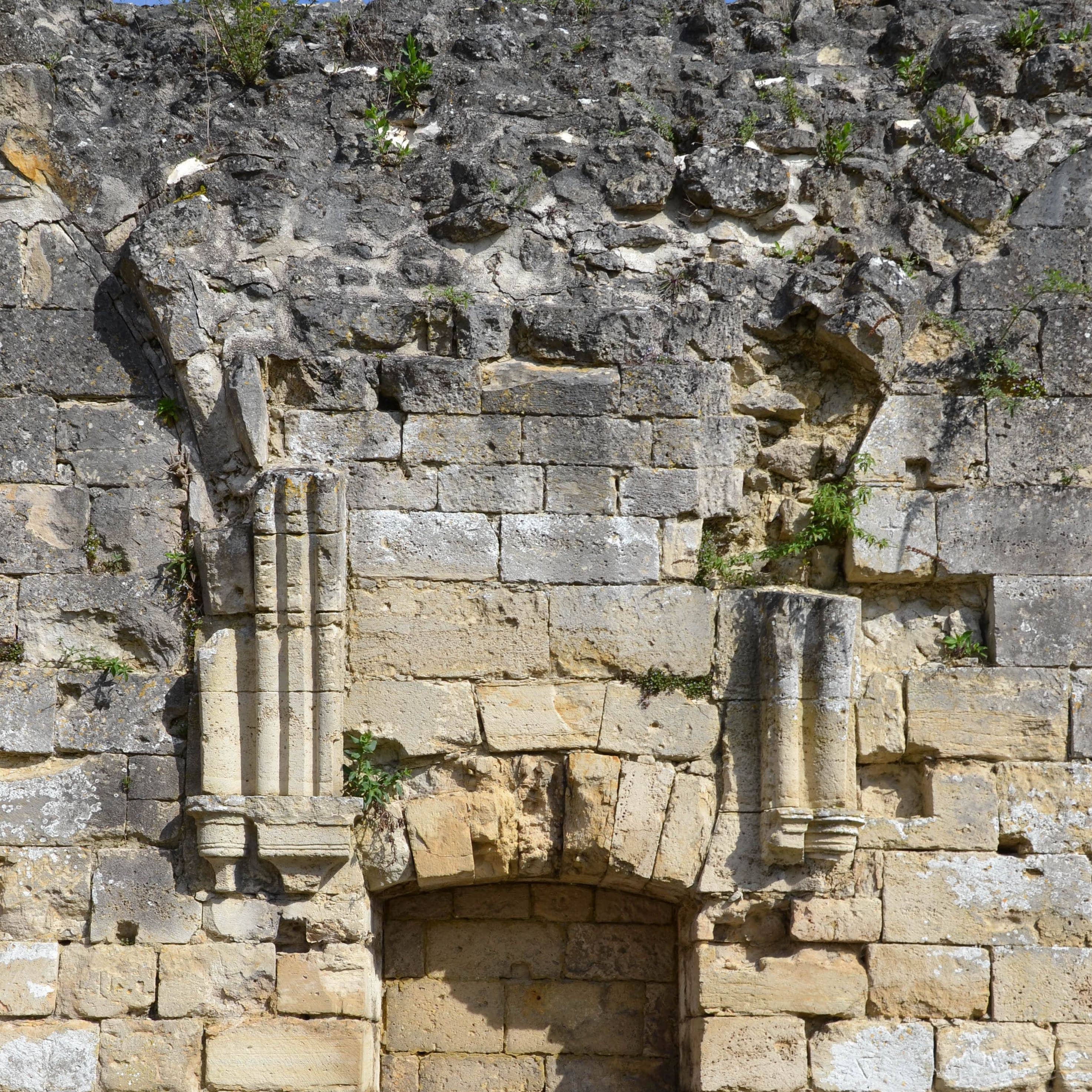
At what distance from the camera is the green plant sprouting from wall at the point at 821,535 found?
5.98 metres

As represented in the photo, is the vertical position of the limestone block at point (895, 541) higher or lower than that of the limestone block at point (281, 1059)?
higher

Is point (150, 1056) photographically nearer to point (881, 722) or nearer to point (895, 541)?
point (881, 722)

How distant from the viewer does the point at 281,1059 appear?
5.48 m

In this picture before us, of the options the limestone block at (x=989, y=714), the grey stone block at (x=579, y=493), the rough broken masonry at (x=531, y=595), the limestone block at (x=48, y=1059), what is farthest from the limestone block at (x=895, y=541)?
the limestone block at (x=48, y=1059)

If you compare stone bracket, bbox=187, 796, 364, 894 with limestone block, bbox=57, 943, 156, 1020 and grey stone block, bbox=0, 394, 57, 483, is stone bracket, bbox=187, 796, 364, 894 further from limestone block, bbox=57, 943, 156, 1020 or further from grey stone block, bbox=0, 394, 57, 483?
grey stone block, bbox=0, 394, 57, 483

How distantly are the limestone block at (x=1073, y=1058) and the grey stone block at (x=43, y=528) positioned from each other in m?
5.03

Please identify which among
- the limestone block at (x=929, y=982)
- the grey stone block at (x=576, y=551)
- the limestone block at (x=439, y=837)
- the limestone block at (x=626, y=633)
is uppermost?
the grey stone block at (x=576, y=551)

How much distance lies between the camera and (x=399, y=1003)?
19.6ft

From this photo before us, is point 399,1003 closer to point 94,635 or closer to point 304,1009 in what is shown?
point 304,1009

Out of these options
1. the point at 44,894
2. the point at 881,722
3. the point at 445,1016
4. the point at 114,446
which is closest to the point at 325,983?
the point at 445,1016

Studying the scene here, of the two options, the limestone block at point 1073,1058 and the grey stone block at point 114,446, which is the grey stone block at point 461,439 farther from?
the limestone block at point 1073,1058

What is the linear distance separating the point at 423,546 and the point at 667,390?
139 centimetres

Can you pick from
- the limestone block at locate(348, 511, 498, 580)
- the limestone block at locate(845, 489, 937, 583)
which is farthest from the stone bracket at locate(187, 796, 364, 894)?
the limestone block at locate(845, 489, 937, 583)

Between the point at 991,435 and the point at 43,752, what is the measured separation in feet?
15.7
